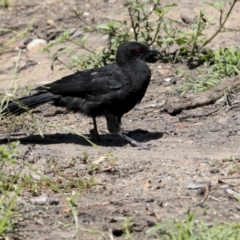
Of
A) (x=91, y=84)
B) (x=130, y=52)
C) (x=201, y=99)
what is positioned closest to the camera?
(x=91, y=84)

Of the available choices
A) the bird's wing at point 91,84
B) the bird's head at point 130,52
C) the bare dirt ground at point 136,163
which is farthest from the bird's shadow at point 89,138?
the bird's head at point 130,52

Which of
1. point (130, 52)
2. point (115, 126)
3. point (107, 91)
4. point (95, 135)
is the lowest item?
A: point (95, 135)

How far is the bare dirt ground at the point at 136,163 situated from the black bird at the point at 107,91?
0.31 m

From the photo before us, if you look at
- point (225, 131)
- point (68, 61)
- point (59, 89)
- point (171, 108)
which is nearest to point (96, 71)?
point (59, 89)

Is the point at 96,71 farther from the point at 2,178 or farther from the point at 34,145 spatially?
the point at 2,178

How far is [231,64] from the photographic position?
878 centimetres

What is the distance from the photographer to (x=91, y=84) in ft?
25.6

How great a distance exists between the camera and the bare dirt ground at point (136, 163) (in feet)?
16.5

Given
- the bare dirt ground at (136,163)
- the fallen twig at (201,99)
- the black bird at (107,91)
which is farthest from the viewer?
the fallen twig at (201,99)

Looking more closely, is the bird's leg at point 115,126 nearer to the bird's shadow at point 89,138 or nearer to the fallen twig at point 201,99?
the bird's shadow at point 89,138

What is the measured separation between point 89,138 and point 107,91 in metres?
0.52

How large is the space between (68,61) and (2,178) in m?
4.99

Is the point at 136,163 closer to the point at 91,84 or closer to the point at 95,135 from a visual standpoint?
the point at 95,135

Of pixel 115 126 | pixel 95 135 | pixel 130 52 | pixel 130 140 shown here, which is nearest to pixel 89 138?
pixel 95 135
